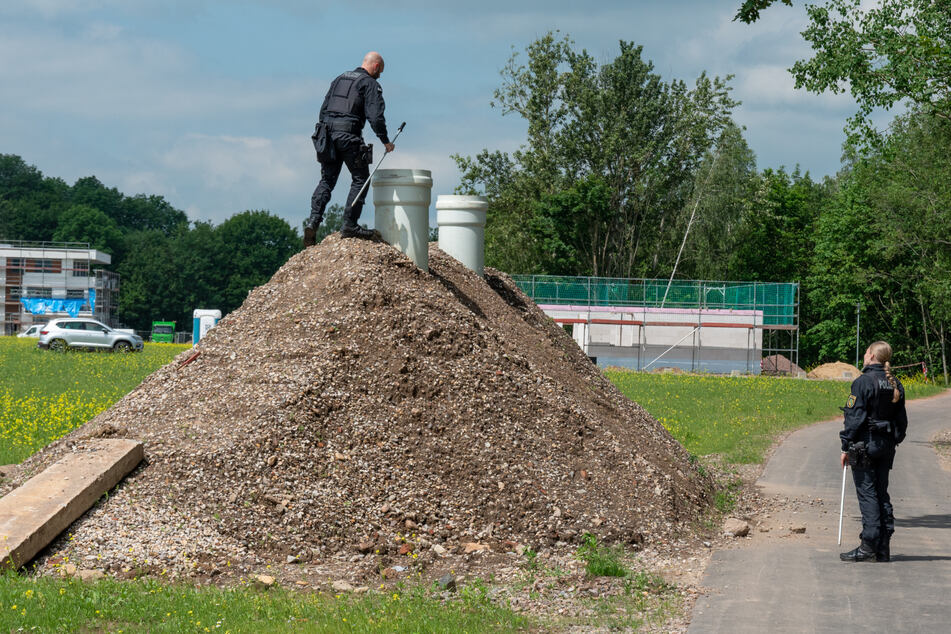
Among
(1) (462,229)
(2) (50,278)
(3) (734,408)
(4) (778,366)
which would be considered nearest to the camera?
(1) (462,229)

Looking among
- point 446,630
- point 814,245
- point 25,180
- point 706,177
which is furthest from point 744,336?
point 25,180

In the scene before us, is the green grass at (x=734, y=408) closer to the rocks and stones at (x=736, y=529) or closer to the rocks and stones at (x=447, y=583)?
the rocks and stones at (x=736, y=529)

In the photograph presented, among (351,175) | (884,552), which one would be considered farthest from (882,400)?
(351,175)

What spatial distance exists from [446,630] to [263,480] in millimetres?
2816

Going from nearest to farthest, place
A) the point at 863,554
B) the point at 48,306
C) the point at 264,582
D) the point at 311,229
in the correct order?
the point at 264,582 < the point at 863,554 < the point at 311,229 < the point at 48,306

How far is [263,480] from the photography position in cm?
810

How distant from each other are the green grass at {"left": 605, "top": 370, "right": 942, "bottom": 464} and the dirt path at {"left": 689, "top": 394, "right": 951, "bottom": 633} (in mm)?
3532

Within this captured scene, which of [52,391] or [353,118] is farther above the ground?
[353,118]

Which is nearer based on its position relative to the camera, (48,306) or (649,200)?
(649,200)

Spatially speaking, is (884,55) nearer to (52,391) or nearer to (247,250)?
(52,391)

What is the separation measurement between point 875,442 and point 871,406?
291 mm

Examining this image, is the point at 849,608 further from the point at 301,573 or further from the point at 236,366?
the point at 236,366

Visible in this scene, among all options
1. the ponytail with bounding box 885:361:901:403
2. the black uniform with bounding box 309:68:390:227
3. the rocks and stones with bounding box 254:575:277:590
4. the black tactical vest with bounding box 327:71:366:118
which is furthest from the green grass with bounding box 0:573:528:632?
the black tactical vest with bounding box 327:71:366:118

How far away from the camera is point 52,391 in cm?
2133
